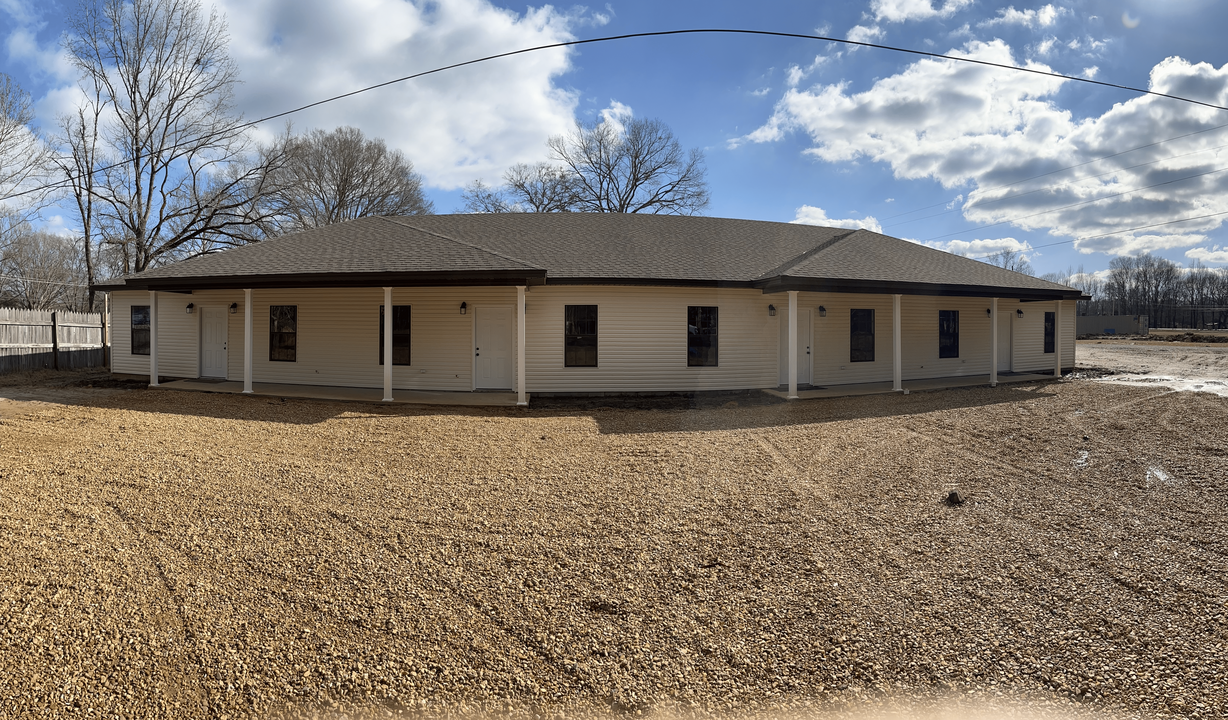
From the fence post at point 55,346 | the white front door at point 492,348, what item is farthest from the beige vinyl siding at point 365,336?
the fence post at point 55,346

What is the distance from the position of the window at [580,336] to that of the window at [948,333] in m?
9.68

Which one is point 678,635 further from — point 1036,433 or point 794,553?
point 1036,433

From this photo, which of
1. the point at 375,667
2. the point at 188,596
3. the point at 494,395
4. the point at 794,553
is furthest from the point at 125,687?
the point at 494,395

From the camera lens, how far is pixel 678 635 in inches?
117

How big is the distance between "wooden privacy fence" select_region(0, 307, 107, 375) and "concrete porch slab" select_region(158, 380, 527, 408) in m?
7.18

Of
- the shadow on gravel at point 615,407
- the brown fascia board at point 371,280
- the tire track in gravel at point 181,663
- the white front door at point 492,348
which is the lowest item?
the tire track in gravel at point 181,663

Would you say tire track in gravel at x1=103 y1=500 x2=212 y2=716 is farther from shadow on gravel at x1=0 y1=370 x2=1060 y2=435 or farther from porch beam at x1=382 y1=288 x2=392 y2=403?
porch beam at x1=382 y1=288 x2=392 y2=403

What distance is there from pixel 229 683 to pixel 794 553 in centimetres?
337

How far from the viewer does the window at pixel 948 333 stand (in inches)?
603

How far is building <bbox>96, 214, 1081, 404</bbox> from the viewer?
38.9 ft

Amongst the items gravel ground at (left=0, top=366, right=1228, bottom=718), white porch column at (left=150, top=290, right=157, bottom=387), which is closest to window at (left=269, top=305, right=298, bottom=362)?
white porch column at (left=150, top=290, right=157, bottom=387)

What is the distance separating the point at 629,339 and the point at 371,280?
5.38 meters

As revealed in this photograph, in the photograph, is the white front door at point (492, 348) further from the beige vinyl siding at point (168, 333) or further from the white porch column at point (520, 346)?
the beige vinyl siding at point (168, 333)

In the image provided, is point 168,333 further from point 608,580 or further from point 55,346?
point 608,580
